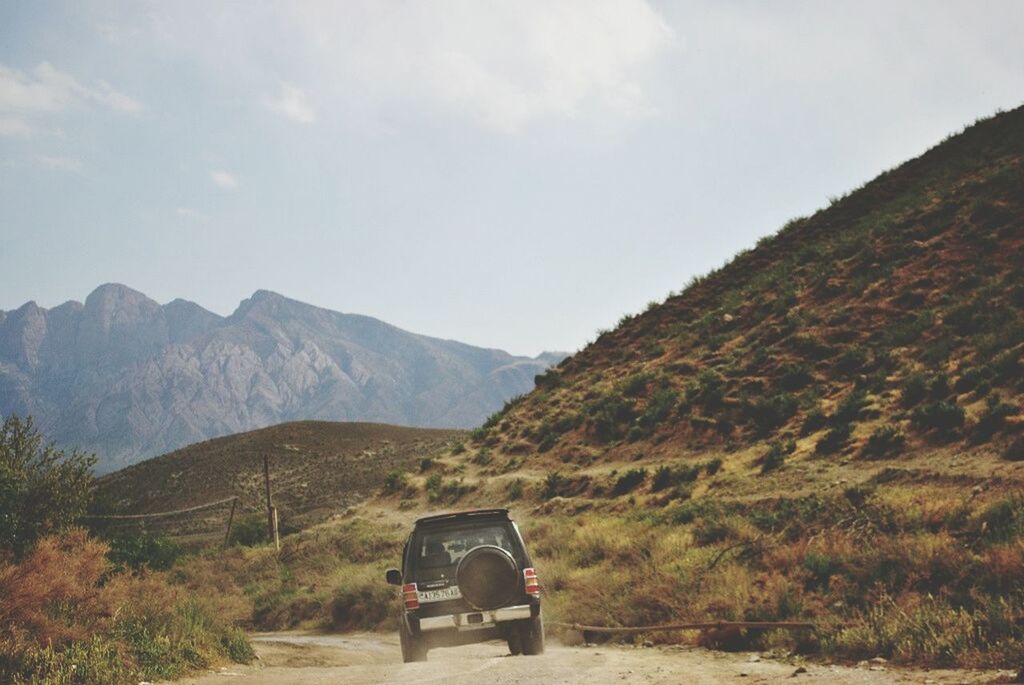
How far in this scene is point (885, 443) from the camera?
23406mm

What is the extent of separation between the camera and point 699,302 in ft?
165

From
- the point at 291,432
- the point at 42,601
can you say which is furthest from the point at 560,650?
the point at 291,432

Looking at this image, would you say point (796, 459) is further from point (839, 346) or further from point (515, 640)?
point (515, 640)

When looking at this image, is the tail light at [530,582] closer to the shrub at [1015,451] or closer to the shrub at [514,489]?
the shrub at [1015,451]

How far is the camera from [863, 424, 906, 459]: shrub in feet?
75.5

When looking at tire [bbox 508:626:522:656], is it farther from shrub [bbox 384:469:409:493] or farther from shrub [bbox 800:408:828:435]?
shrub [bbox 384:469:409:493]

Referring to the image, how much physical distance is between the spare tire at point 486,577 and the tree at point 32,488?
23.1 feet

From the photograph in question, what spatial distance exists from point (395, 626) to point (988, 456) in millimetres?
16122

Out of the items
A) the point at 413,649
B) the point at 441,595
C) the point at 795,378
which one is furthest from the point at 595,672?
the point at 795,378

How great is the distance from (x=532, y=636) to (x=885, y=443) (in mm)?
15861

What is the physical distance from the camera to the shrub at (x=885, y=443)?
2302 cm

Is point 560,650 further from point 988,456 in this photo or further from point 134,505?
point 134,505

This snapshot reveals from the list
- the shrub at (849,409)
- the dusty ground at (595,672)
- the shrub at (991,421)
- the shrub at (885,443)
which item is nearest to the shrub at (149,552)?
the dusty ground at (595,672)

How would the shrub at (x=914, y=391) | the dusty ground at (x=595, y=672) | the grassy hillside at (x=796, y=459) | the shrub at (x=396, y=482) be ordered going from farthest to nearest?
the shrub at (x=396, y=482), the shrub at (x=914, y=391), the grassy hillside at (x=796, y=459), the dusty ground at (x=595, y=672)
